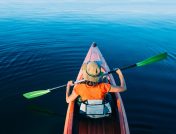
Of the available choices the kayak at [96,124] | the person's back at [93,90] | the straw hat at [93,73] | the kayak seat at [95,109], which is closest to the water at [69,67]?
the kayak at [96,124]

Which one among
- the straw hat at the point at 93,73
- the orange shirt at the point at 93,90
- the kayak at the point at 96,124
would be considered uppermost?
the straw hat at the point at 93,73

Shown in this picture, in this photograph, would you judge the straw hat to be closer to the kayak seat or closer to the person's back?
the person's back

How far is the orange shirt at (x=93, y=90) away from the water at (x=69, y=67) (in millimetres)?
2198

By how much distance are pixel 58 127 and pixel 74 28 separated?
1270 cm

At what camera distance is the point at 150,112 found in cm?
849

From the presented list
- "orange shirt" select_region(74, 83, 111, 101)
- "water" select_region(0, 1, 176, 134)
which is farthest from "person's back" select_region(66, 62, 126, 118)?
"water" select_region(0, 1, 176, 134)

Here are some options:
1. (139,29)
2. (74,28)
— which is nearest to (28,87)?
(74,28)

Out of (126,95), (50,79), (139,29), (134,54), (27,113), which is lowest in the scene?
(27,113)

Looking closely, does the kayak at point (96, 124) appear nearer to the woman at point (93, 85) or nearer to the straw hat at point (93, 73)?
the woman at point (93, 85)

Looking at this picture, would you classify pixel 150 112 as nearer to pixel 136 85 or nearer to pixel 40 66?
pixel 136 85

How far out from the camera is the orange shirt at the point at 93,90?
232 inches

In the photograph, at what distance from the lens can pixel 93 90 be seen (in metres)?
5.89

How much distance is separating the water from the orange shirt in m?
2.20

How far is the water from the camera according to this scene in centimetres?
815
